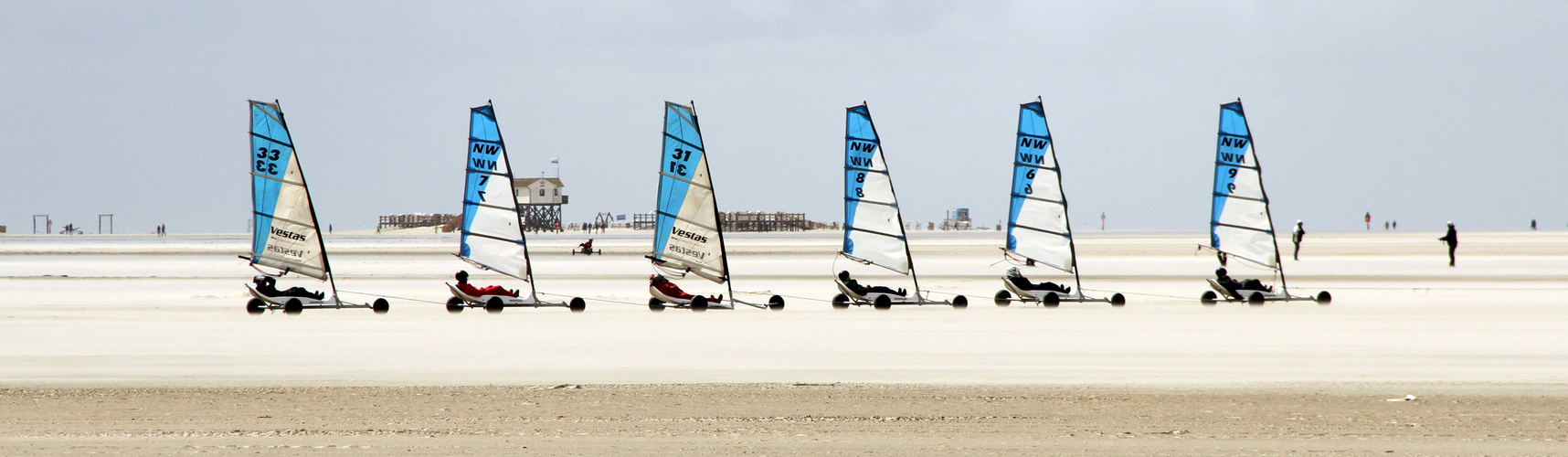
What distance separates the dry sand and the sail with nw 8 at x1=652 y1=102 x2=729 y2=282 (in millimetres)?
1265

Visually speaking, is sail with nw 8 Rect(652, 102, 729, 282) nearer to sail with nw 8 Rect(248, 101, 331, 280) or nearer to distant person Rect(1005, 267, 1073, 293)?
distant person Rect(1005, 267, 1073, 293)

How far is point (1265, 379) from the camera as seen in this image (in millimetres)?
Result: 10703

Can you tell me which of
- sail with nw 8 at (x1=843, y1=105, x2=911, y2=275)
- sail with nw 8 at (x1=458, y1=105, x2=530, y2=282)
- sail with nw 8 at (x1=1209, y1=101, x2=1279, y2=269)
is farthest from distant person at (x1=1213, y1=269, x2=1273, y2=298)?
sail with nw 8 at (x1=458, y1=105, x2=530, y2=282)

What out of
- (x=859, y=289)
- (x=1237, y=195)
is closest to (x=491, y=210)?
(x=859, y=289)

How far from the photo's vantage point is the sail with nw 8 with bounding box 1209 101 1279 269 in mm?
21000

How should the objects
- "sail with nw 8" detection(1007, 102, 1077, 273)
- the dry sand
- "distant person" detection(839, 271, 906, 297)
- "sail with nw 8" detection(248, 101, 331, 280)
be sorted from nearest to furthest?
the dry sand → "distant person" detection(839, 271, 906, 297) → "sail with nw 8" detection(248, 101, 331, 280) → "sail with nw 8" detection(1007, 102, 1077, 273)

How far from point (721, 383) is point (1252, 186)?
1331cm

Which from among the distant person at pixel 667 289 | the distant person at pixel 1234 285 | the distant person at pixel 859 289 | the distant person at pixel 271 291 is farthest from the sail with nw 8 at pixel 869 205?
the distant person at pixel 271 291

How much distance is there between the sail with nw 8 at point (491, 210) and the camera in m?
19.6

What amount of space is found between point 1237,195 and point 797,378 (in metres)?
12.5

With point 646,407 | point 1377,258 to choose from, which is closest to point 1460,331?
point 646,407

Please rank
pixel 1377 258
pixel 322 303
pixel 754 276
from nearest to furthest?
pixel 322 303 → pixel 754 276 → pixel 1377 258

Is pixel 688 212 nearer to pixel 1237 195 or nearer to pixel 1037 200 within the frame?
pixel 1037 200

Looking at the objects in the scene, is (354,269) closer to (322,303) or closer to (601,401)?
(322,303)
